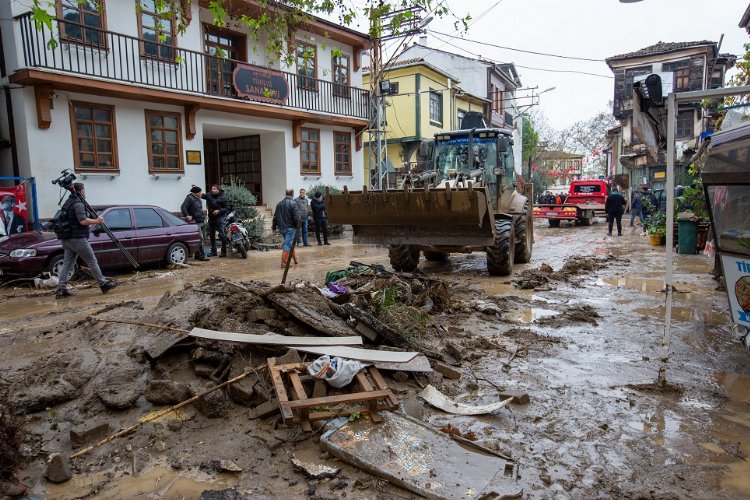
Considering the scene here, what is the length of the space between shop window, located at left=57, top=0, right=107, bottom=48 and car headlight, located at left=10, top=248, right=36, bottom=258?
17.6ft

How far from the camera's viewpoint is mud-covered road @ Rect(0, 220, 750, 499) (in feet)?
10.2

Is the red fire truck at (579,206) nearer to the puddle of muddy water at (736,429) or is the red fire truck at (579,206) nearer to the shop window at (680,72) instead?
the shop window at (680,72)

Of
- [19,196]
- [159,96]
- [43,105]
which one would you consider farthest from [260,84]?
[19,196]

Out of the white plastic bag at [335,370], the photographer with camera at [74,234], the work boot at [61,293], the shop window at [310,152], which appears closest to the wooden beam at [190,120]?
the shop window at [310,152]

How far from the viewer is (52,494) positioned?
10.0ft

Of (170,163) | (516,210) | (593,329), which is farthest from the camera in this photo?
(170,163)

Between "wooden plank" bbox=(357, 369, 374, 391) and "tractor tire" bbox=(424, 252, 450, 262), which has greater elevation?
"wooden plank" bbox=(357, 369, 374, 391)

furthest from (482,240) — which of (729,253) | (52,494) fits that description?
(52,494)

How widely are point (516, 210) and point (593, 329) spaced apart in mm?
4776

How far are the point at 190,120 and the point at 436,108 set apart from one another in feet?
49.6

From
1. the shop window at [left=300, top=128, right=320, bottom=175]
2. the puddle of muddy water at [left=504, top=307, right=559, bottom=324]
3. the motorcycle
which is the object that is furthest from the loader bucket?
the shop window at [left=300, top=128, right=320, bottom=175]

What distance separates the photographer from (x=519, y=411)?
407 cm

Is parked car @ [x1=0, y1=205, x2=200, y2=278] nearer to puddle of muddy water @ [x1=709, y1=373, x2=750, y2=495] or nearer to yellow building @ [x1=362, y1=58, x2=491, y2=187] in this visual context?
puddle of muddy water @ [x1=709, y1=373, x2=750, y2=495]

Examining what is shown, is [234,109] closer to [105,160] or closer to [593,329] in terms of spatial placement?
[105,160]
